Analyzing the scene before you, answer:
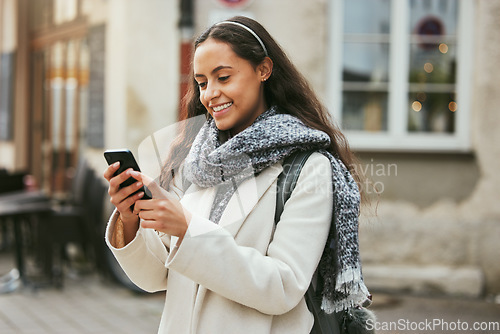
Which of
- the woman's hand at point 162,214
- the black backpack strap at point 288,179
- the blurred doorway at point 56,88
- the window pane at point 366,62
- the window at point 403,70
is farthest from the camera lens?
the blurred doorway at point 56,88

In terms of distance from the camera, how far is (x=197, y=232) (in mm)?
1670

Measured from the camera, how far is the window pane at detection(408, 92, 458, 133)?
6.57 m

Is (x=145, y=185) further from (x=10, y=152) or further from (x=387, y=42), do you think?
(x=10, y=152)

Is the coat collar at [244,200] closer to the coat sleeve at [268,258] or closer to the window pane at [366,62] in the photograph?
the coat sleeve at [268,258]

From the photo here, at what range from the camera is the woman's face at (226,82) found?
189 centimetres

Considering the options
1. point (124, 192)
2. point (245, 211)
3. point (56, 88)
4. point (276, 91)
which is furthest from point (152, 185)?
point (56, 88)

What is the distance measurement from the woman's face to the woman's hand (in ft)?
1.17

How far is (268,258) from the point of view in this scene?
1.71 meters

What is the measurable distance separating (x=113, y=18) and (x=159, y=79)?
0.86 meters

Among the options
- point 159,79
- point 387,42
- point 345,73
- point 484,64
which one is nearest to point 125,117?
point 159,79

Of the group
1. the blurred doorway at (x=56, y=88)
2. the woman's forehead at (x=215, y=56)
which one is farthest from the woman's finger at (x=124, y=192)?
the blurred doorway at (x=56, y=88)

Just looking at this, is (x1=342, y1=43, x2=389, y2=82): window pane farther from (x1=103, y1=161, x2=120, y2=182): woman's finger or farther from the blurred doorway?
(x1=103, y1=161, x2=120, y2=182): woman's finger

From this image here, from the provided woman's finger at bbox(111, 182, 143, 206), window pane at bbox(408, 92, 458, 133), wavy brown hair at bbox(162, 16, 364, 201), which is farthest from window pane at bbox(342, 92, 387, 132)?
woman's finger at bbox(111, 182, 143, 206)

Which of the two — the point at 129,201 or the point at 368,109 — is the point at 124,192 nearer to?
the point at 129,201
